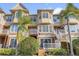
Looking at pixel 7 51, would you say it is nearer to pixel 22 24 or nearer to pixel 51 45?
pixel 22 24

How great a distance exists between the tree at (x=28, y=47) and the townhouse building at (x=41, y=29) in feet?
0.59

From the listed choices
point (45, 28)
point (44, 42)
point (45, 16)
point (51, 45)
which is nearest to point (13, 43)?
point (44, 42)

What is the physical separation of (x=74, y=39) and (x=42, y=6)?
3.78 feet

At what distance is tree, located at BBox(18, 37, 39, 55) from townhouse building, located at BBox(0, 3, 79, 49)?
181 mm

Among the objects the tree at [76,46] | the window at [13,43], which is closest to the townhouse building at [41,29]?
the window at [13,43]

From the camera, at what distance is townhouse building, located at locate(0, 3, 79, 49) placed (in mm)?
4716

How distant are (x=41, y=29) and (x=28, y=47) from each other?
3.30ft

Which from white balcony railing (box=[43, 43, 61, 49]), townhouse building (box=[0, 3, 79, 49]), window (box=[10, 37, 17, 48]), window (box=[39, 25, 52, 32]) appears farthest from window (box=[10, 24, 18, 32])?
white balcony railing (box=[43, 43, 61, 49])

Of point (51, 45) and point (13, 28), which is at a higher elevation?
point (13, 28)

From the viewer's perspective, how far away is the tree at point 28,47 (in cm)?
445

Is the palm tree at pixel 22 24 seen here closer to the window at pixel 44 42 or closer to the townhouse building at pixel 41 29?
the townhouse building at pixel 41 29

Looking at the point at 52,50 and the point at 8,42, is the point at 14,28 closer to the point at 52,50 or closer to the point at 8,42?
the point at 8,42

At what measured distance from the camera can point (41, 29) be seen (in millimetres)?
5363

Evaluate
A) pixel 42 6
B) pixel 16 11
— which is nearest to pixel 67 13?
pixel 42 6
